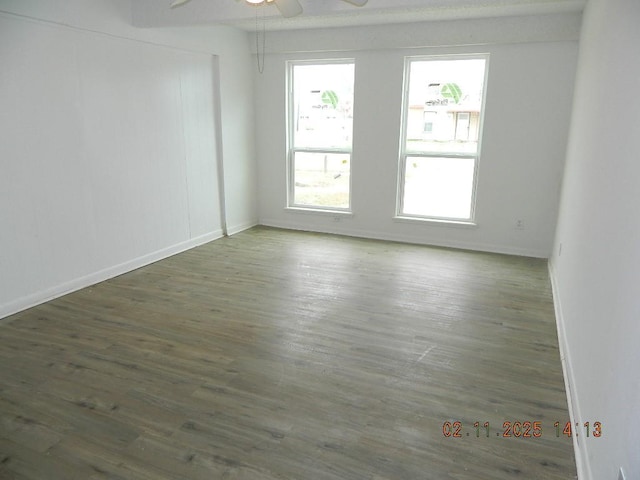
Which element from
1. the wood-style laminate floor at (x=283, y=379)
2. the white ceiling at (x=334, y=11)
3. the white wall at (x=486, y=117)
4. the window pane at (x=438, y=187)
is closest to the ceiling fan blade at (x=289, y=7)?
the white ceiling at (x=334, y=11)

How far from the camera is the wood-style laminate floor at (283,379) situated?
6.55 feet

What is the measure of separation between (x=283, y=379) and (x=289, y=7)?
7.95 ft

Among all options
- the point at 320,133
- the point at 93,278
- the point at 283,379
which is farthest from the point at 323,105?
the point at 283,379

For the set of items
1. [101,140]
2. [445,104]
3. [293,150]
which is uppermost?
[445,104]

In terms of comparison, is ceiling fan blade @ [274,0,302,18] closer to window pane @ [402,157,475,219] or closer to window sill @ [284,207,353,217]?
window pane @ [402,157,475,219]

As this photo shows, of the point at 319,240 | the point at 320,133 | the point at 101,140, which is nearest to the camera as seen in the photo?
the point at 101,140

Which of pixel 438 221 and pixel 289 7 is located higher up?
pixel 289 7

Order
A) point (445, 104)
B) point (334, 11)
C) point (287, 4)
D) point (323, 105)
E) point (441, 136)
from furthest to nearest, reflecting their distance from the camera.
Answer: point (323, 105)
point (441, 136)
point (445, 104)
point (334, 11)
point (287, 4)

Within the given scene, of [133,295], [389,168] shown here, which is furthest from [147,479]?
[389,168]

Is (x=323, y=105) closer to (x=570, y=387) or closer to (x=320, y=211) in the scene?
(x=320, y=211)

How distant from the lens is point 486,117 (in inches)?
203

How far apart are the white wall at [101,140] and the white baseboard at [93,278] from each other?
1cm

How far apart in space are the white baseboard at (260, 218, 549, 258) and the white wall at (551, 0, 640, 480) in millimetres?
2162
